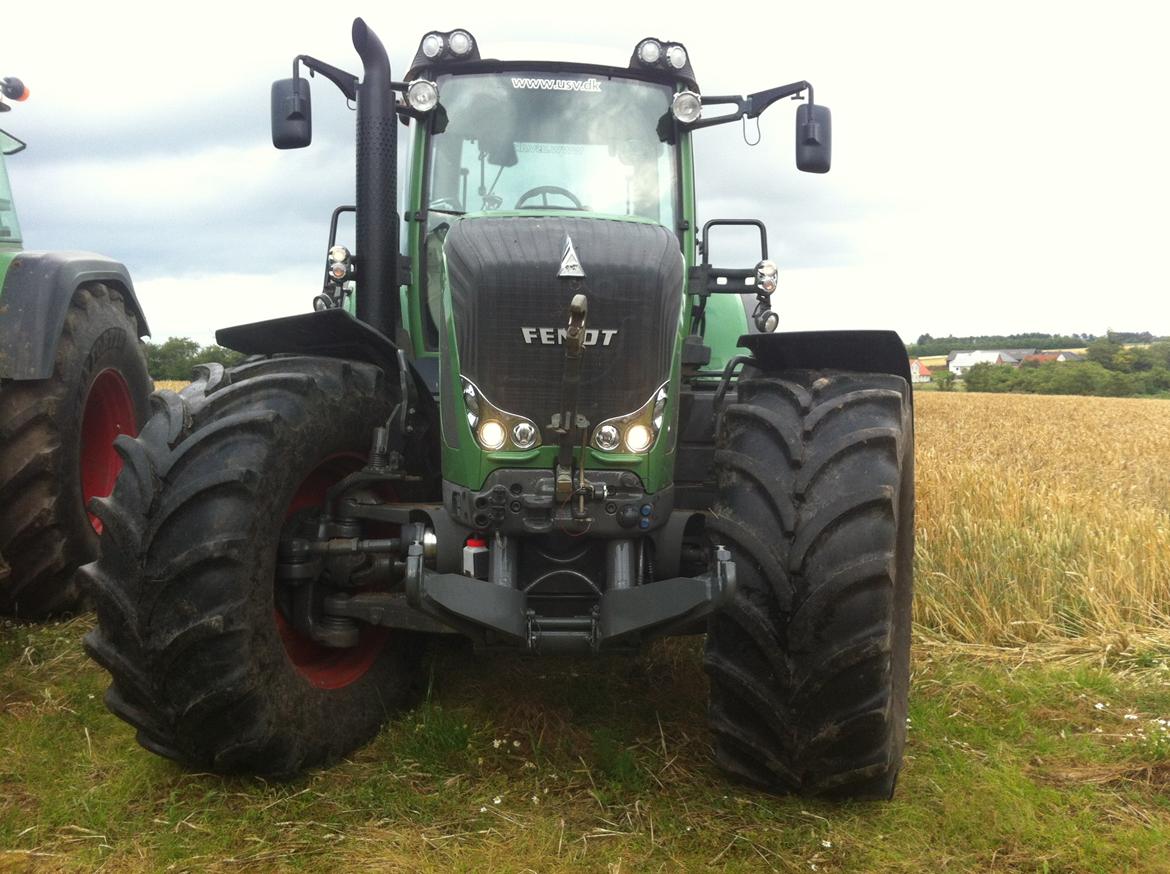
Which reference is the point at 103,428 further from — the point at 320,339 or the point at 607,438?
the point at 607,438

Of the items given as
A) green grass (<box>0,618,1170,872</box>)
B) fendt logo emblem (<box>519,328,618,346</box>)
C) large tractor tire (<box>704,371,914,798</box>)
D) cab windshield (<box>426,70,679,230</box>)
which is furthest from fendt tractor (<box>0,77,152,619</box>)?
large tractor tire (<box>704,371,914,798</box>)

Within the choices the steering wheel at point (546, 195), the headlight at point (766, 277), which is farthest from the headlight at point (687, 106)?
the headlight at point (766, 277)

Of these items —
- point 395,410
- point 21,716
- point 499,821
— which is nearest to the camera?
point 499,821

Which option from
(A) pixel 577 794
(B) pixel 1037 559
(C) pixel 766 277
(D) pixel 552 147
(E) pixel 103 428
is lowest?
(A) pixel 577 794

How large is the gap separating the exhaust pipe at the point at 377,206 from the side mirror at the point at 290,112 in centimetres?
22

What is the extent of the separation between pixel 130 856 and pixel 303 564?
97 cm

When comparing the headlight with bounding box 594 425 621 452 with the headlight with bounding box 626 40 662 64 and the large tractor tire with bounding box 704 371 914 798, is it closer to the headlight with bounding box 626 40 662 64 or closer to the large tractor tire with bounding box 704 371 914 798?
the large tractor tire with bounding box 704 371 914 798

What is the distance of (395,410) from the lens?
376 cm

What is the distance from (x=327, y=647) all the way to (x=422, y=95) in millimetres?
2157

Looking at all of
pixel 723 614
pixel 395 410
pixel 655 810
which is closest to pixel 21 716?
pixel 395 410

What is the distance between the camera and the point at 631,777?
3.46 m

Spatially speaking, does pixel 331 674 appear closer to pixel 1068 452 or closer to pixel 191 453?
pixel 191 453

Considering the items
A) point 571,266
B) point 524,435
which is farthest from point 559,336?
point 524,435

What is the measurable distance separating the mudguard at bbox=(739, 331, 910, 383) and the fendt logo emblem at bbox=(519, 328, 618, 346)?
648 millimetres
